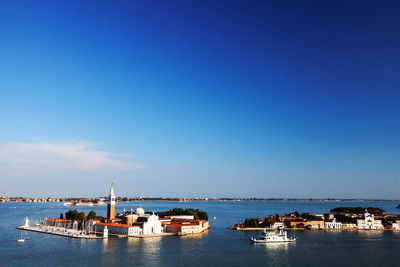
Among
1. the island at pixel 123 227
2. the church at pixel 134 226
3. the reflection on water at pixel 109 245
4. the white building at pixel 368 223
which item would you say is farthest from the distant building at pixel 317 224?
the reflection on water at pixel 109 245

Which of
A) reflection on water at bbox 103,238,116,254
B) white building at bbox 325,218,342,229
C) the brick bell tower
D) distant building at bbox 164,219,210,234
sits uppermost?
the brick bell tower

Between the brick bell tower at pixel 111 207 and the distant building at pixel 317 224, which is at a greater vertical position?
the brick bell tower at pixel 111 207

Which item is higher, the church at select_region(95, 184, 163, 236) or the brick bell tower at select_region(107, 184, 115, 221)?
the brick bell tower at select_region(107, 184, 115, 221)

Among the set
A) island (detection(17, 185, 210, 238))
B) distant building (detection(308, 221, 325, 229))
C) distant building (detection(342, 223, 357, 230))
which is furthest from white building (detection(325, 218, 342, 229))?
island (detection(17, 185, 210, 238))

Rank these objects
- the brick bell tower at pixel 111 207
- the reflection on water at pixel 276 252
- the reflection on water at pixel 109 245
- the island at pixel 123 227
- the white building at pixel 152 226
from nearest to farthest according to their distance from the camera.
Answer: the reflection on water at pixel 276 252 < the reflection on water at pixel 109 245 < the island at pixel 123 227 < the white building at pixel 152 226 < the brick bell tower at pixel 111 207

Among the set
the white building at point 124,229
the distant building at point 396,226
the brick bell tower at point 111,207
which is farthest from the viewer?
the distant building at point 396,226

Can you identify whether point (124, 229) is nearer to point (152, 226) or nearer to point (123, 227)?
point (123, 227)

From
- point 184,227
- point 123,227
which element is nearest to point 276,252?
point 184,227

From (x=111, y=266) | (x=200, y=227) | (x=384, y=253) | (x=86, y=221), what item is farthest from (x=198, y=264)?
(x=86, y=221)

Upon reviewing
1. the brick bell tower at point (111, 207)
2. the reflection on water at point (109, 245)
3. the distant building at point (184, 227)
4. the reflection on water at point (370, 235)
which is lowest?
the reflection on water at point (370, 235)

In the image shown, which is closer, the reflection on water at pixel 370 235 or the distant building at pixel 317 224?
the reflection on water at pixel 370 235

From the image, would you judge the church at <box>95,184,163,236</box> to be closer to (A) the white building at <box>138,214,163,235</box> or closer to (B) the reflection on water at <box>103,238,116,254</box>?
(A) the white building at <box>138,214,163,235</box>

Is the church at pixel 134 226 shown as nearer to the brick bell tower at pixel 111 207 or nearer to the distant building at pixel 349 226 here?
the brick bell tower at pixel 111 207

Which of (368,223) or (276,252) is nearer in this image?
(276,252)
